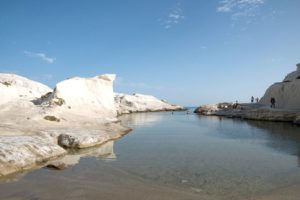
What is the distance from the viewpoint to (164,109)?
97562 mm

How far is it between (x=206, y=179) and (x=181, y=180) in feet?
3.29

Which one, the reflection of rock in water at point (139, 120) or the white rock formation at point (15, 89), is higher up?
the white rock formation at point (15, 89)

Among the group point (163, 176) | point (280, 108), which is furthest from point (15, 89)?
point (280, 108)

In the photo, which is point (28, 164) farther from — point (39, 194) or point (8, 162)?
point (39, 194)

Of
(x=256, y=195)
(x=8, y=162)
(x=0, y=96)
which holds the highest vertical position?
(x=0, y=96)

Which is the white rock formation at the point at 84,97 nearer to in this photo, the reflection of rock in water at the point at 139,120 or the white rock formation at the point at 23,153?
the reflection of rock in water at the point at 139,120

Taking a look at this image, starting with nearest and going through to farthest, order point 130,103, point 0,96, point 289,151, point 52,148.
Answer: point 52,148 → point 289,151 → point 0,96 → point 130,103

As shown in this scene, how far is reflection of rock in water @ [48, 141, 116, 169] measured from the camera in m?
12.8

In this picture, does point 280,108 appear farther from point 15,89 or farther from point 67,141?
point 15,89

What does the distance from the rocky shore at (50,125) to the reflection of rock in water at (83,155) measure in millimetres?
584

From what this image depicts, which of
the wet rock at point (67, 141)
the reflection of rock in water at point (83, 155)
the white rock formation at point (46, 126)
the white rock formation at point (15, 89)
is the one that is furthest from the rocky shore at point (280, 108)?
the white rock formation at point (15, 89)

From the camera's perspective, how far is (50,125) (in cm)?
2186

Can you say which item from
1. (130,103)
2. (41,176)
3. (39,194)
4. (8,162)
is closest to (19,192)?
(39,194)

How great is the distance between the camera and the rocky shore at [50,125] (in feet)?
41.5
